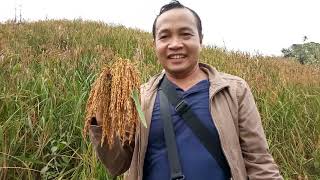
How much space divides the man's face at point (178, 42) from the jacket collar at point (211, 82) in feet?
0.31

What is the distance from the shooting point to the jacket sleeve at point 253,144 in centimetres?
218

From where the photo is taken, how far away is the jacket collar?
7.20 ft

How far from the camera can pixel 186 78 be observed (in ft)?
7.61

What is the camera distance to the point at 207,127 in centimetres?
214

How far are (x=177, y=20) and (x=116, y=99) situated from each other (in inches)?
24.0

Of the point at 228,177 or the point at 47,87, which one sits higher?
the point at 47,87

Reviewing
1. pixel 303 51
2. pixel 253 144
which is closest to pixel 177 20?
pixel 253 144

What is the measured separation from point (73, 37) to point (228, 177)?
6341 millimetres

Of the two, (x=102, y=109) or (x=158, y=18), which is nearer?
(x=102, y=109)

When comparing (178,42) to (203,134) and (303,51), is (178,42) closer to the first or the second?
(203,134)

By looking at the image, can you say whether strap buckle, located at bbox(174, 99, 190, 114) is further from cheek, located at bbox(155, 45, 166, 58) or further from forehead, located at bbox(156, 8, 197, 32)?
forehead, located at bbox(156, 8, 197, 32)

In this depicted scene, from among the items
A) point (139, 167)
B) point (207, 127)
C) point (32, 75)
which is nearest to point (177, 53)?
point (207, 127)

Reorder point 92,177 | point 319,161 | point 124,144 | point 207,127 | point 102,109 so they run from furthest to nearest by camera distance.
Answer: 1. point 319,161
2. point 92,177
3. point 124,144
4. point 207,127
5. point 102,109

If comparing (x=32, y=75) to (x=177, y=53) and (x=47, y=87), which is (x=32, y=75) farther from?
(x=177, y=53)
